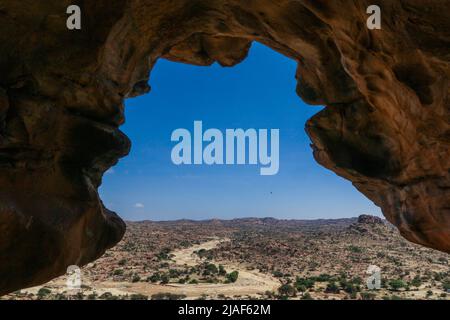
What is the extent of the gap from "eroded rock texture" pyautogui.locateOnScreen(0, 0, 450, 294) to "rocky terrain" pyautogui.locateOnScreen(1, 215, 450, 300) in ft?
76.6

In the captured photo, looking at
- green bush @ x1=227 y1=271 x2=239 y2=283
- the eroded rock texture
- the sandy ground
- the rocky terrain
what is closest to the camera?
the eroded rock texture

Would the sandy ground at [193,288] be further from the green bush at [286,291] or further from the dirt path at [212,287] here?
the green bush at [286,291]

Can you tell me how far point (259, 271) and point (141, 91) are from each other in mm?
39404

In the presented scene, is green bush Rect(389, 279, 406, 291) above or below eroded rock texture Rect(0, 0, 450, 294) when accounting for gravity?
below

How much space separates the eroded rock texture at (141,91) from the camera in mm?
6125

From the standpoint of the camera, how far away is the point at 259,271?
4538 centimetres

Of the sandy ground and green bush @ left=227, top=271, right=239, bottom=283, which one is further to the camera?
green bush @ left=227, top=271, right=239, bottom=283

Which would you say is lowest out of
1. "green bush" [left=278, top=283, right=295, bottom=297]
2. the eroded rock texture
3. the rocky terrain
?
the rocky terrain

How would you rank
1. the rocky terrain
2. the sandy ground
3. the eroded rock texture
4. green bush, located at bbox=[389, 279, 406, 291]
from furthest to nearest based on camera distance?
green bush, located at bbox=[389, 279, 406, 291] → the rocky terrain → the sandy ground → the eroded rock texture

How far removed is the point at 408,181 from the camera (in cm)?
876

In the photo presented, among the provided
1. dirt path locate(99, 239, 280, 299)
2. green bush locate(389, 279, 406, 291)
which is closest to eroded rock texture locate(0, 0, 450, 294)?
dirt path locate(99, 239, 280, 299)

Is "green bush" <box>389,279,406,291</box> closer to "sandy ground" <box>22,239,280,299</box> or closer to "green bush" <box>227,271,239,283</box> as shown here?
"sandy ground" <box>22,239,280,299</box>

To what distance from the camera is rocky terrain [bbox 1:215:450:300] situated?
31.9 metres

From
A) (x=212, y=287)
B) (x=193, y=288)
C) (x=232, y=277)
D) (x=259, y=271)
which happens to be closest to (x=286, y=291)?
(x=212, y=287)
